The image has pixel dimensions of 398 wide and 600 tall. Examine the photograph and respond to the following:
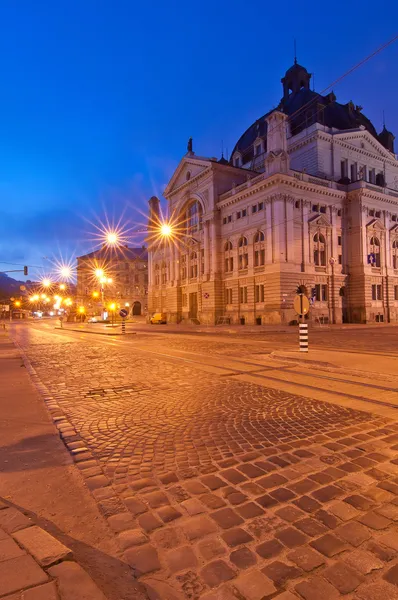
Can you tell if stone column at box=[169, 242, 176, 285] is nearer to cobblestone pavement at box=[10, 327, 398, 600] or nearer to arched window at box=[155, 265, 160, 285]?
arched window at box=[155, 265, 160, 285]

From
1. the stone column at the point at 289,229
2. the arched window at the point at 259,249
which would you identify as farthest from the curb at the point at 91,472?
the arched window at the point at 259,249

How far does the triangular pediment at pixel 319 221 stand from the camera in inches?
1574

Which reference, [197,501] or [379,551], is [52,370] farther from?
[379,551]

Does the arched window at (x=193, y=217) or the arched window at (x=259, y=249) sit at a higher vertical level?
the arched window at (x=193, y=217)

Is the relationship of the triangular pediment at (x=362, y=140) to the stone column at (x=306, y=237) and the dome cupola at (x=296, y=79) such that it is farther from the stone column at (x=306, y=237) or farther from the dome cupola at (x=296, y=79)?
the dome cupola at (x=296, y=79)

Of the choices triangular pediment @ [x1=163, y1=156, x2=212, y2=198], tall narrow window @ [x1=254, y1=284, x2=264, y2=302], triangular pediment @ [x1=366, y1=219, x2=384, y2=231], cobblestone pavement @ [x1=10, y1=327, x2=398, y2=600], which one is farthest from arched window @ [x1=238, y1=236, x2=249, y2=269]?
cobblestone pavement @ [x1=10, y1=327, x2=398, y2=600]

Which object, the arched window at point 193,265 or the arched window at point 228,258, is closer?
the arched window at point 228,258

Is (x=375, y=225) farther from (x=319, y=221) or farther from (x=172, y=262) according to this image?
(x=172, y=262)

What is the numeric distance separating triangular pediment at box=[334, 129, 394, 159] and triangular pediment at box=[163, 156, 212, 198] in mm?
17828

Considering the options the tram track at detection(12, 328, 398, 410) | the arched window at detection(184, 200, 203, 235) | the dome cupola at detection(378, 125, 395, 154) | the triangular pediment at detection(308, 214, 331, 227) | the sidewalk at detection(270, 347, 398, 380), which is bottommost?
the tram track at detection(12, 328, 398, 410)

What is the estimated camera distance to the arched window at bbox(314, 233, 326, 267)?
4078cm

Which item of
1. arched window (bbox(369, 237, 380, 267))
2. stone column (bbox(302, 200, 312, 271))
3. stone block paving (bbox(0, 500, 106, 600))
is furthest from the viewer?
arched window (bbox(369, 237, 380, 267))

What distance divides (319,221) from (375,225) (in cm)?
835

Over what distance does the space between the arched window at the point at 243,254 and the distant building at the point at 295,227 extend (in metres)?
0.13
